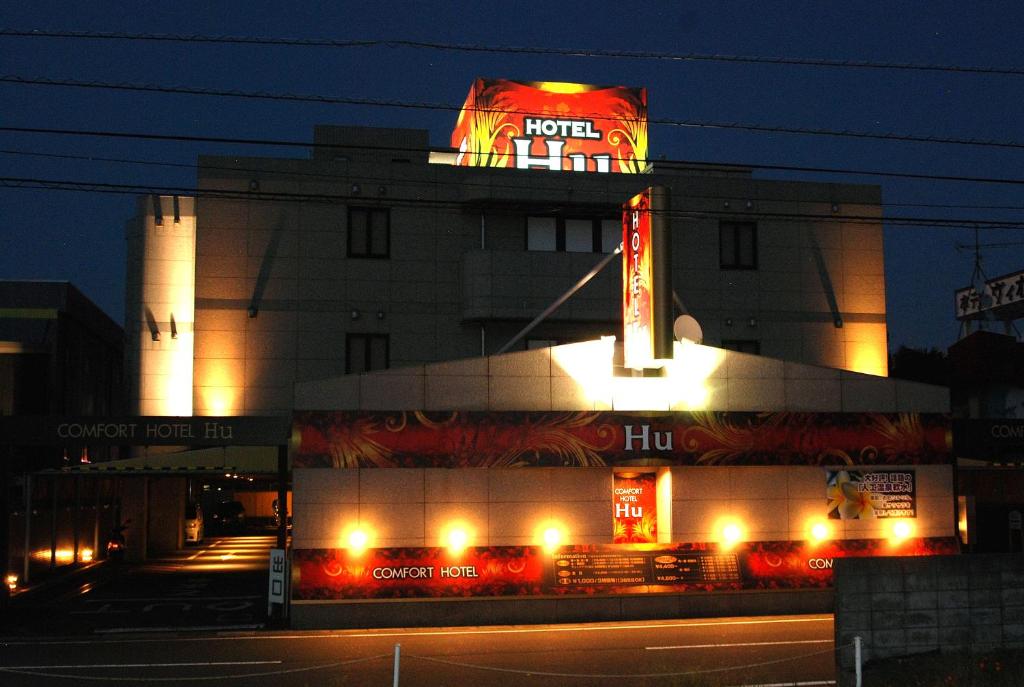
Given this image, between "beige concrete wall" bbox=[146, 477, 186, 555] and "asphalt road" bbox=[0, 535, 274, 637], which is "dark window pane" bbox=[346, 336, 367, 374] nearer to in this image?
"asphalt road" bbox=[0, 535, 274, 637]

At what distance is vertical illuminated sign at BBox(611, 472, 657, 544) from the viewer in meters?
26.0

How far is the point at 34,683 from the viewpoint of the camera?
17562mm

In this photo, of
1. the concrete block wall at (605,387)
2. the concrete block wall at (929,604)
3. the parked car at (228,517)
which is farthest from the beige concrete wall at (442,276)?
the parked car at (228,517)

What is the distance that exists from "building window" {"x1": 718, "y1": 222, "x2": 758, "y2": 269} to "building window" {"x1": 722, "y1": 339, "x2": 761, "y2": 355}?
2557 millimetres

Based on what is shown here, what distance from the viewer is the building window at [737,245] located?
3619 cm

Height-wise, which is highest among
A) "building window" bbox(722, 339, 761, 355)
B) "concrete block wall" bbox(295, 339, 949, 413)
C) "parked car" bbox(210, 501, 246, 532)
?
"building window" bbox(722, 339, 761, 355)

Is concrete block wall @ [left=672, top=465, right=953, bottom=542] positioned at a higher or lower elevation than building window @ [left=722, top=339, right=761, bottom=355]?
lower

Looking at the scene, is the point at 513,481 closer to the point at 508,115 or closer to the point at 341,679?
the point at 341,679

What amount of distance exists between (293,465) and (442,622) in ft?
16.3

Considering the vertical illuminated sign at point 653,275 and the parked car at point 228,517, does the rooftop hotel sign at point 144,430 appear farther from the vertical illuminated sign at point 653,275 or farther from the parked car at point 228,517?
the parked car at point 228,517

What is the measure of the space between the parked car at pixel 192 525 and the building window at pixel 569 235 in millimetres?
25349

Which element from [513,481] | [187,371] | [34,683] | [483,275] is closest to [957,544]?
[513,481]

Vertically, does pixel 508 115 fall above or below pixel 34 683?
above

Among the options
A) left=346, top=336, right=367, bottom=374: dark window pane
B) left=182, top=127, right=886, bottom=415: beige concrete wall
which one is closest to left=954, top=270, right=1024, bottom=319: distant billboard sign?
left=182, top=127, right=886, bottom=415: beige concrete wall
